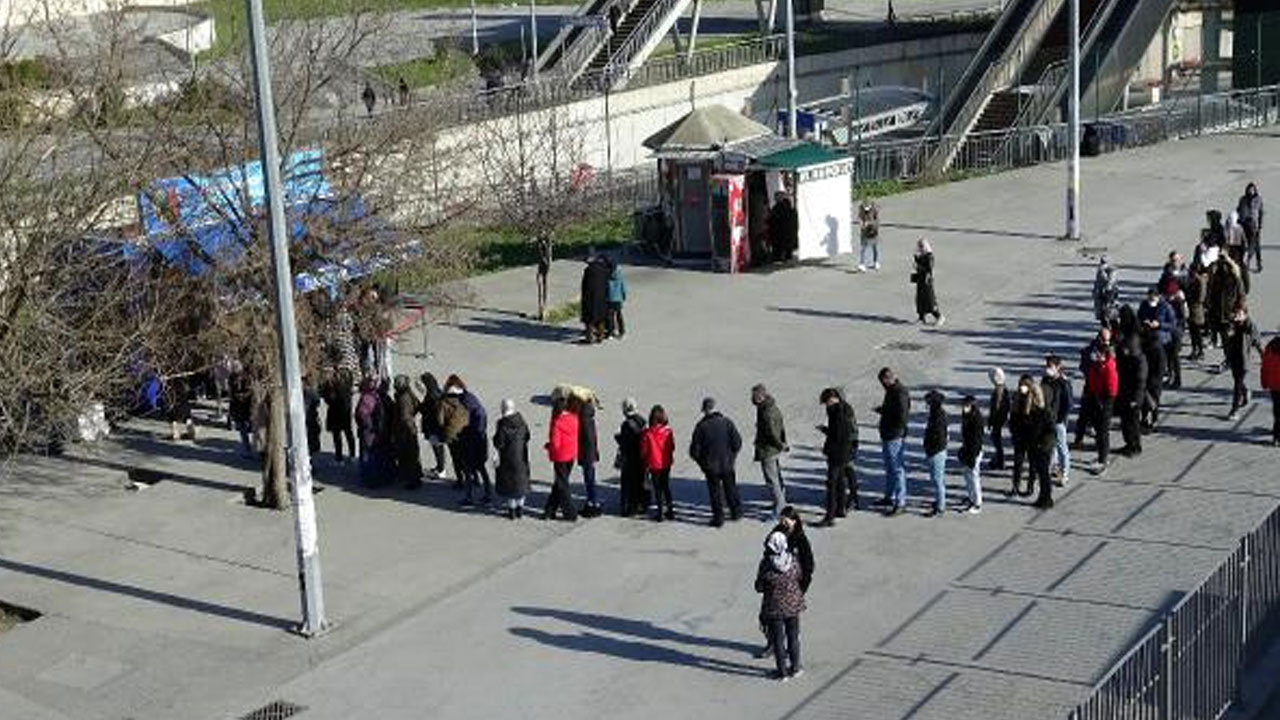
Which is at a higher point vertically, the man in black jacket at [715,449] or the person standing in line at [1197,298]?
the person standing in line at [1197,298]

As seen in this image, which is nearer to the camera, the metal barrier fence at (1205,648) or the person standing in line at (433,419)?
the metal barrier fence at (1205,648)

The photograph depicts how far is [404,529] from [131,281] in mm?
3516

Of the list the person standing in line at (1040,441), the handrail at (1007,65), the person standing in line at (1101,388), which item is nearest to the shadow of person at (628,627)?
the person standing in line at (1040,441)

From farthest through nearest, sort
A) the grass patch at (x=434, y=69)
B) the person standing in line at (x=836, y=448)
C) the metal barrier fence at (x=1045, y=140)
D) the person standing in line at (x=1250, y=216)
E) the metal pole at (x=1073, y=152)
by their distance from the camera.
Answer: the grass patch at (x=434, y=69) → the metal barrier fence at (x=1045, y=140) → the metal pole at (x=1073, y=152) → the person standing in line at (x=1250, y=216) → the person standing in line at (x=836, y=448)

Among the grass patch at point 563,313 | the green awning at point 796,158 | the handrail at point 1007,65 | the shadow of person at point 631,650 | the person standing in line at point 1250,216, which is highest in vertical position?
the handrail at point 1007,65

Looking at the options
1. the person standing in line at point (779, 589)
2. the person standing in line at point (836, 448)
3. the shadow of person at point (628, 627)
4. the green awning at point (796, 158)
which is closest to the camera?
the person standing in line at point (779, 589)

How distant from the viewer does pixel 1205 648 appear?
13.4 meters

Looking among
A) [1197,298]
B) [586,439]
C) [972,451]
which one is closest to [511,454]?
[586,439]

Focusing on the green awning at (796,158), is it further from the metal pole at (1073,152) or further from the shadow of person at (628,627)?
the shadow of person at (628,627)

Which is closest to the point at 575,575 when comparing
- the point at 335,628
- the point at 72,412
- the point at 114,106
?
the point at 335,628

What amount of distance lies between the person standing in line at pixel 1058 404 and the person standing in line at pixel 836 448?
196cm

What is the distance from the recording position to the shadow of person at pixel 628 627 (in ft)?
52.0

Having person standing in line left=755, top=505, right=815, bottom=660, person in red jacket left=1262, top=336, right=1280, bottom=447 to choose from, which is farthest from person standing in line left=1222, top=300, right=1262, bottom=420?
person standing in line left=755, top=505, right=815, bottom=660

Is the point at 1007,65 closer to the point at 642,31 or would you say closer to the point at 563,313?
the point at 642,31
